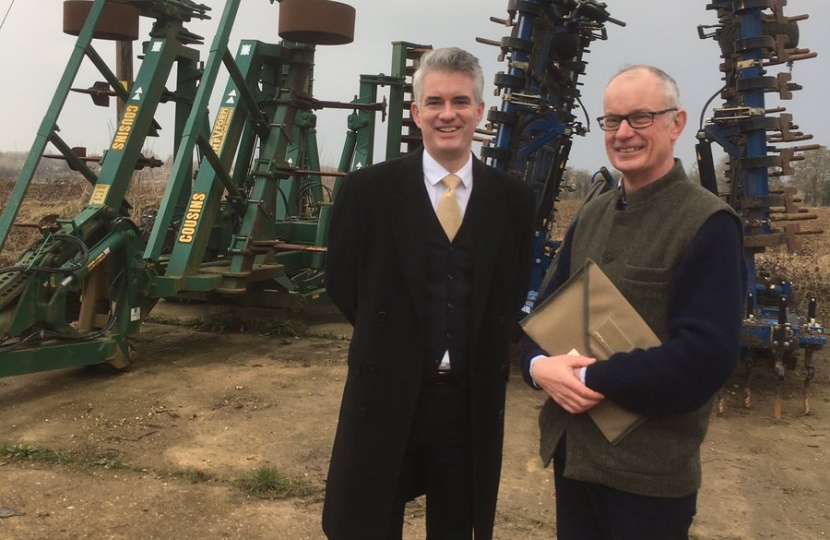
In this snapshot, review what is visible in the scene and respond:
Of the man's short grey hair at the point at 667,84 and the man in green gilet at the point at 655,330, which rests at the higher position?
the man's short grey hair at the point at 667,84

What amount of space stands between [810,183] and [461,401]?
16.4 m

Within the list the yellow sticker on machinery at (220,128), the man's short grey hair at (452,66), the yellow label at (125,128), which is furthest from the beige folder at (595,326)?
the yellow sticker on machinery at (220,128)

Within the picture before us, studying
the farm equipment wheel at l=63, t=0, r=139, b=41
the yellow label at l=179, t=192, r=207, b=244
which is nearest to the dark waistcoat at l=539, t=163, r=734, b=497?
the yellow label at l=179, t=192, r=207, b=244

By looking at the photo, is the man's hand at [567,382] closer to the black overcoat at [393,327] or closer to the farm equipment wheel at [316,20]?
the black overcoat at [393,327]

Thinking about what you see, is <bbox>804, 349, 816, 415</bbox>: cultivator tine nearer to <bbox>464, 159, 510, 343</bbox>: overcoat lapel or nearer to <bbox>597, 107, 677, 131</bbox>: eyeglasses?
<bbox>464, 159, 510, 343</bbox>: overcoat lapel

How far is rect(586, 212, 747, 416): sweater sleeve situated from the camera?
1525 millimetres

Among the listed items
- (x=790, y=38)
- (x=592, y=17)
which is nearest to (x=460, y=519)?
(x=592, y=17)

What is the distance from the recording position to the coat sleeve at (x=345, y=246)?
2.00m

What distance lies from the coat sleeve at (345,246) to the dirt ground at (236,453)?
148 cm

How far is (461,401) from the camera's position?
198 cm

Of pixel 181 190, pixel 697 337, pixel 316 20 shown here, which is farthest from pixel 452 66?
pixel 181 190

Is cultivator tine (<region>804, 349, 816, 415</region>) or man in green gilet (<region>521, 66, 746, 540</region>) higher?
man in green gilet (<region>521, 66, 746, 540</region>)

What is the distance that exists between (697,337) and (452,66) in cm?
89

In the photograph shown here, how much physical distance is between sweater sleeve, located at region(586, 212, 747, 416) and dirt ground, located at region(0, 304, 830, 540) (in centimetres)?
176
